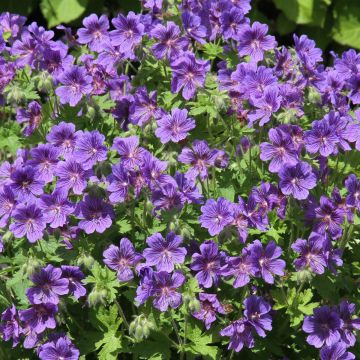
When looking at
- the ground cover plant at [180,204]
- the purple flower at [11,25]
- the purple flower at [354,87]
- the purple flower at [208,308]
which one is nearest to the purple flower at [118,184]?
the ground cover plant at [180,204]

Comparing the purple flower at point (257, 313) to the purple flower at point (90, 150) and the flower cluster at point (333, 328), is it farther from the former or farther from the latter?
the purple flower at point (90, 150)

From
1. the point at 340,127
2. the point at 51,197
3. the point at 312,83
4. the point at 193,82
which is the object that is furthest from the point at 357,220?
the point at 51,197

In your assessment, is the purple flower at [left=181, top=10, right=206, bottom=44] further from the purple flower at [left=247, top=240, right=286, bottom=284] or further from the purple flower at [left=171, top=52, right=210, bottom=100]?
the purple flower at [left=247, top=240, right=286, bottom=284]

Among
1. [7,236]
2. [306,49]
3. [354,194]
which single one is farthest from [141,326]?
[306,49]

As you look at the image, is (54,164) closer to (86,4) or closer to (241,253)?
(241,253)

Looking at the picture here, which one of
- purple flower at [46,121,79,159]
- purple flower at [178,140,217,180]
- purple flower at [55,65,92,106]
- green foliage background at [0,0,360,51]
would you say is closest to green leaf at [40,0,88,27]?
green foliage background at [0,0,360,51]
